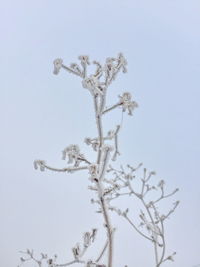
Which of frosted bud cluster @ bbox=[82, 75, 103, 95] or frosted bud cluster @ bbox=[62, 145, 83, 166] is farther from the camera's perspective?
frosted bud cluster @ bbox=[82, 75, 103, 95]

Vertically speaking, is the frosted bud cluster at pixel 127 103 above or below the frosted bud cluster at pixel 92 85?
below

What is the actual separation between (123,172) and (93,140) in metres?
1.93

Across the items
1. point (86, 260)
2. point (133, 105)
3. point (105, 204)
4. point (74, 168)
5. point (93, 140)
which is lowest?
point (86, 260)

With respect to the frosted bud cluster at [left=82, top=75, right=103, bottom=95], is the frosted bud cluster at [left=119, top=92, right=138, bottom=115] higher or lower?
lower

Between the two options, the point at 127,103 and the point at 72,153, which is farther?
the point at 127,103

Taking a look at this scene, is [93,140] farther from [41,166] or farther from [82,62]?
[82,62]

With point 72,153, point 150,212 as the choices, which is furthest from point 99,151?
point 150,212

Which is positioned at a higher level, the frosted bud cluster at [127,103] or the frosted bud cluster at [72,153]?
the frosted bud cluster at [127,103]

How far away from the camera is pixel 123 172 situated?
11.9ft

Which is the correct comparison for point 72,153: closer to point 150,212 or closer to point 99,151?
point 99,151

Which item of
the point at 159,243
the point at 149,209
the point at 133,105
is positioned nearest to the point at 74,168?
the point at 133,105

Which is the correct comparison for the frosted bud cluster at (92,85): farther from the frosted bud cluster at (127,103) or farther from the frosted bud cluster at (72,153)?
the frosted bud cluster at (72,153)

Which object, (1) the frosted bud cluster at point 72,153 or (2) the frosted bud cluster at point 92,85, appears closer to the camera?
(1) the frosted bud cluster at point 72,153

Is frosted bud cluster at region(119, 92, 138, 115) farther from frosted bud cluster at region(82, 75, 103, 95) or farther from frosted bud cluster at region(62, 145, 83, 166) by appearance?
frosted bud cluster at region(62, 145, 83, 166)
